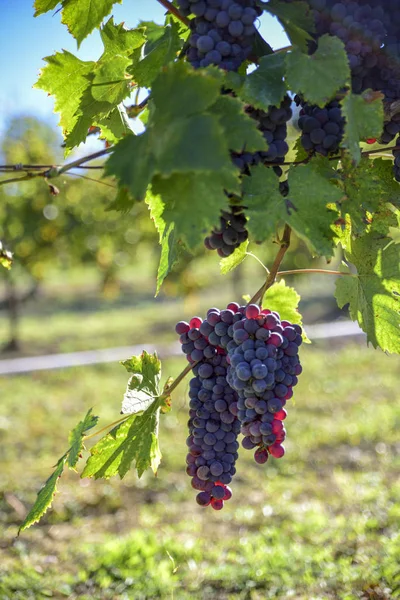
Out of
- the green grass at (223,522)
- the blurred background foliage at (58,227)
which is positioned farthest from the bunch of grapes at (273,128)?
the blurred background foliage at (58,227)

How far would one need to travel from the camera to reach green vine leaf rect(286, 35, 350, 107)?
1.32m

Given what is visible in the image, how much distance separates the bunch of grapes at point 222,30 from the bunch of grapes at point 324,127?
8.4 inches

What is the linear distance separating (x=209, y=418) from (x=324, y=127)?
85 centimetres

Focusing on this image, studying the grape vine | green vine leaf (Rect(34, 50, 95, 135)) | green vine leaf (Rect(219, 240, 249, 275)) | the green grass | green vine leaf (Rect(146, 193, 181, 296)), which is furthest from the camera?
the green grass

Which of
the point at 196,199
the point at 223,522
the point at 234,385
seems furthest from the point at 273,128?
the point at 223,522

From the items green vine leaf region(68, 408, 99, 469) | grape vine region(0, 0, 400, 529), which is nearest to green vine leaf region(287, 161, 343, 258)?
grape vine region(0, 0, 400, 529)

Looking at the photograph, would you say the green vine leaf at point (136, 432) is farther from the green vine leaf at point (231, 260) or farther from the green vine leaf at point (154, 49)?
the green vine leaf at point (154, 49)

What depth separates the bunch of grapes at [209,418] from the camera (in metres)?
1.73

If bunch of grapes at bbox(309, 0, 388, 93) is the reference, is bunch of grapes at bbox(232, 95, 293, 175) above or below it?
below

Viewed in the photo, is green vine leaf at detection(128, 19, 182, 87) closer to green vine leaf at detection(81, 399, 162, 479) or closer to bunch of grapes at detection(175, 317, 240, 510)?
bunch of grapes at detection(175, 317, 240, 510)

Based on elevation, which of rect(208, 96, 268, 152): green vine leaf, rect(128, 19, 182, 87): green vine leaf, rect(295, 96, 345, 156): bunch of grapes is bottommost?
rect(208, 96, 268, 152): green vine leaf

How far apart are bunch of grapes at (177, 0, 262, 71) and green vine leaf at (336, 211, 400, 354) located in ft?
1.97

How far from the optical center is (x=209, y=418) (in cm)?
179

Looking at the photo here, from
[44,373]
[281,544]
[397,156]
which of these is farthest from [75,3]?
[44,373]
